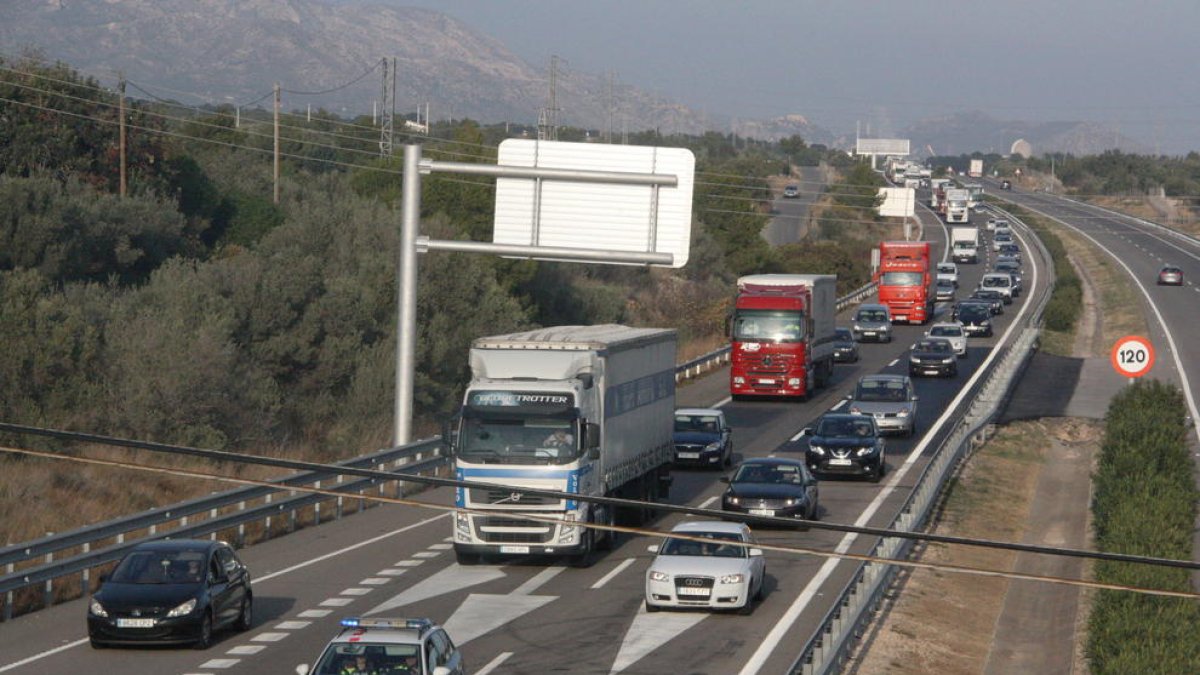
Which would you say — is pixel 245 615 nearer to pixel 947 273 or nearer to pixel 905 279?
pixel 905 279

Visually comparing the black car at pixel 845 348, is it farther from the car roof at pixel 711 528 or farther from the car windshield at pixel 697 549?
the car windshield at pixel 697 549

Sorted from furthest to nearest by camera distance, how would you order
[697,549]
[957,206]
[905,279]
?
1. [957,206]
2. [905,279]
3. [697,549]

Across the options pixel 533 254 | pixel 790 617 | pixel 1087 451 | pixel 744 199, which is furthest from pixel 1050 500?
pixel 744 199

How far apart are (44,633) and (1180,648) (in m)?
14.6

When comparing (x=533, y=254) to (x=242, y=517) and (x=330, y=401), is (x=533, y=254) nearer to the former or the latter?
(x=242, y=517)

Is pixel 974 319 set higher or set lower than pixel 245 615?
higher

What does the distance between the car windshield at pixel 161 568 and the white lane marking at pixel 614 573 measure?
6.80 m

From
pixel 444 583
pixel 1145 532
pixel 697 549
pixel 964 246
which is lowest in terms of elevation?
pixel 444 583

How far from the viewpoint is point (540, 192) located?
30.8 meters

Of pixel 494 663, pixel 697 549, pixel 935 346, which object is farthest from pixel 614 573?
pixel 935 346

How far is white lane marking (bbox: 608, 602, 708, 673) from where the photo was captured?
20203 millimetres

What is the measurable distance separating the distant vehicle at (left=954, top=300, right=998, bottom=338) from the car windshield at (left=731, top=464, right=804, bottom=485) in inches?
1784

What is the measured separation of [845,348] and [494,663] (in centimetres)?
4473

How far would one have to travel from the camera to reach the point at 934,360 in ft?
192
